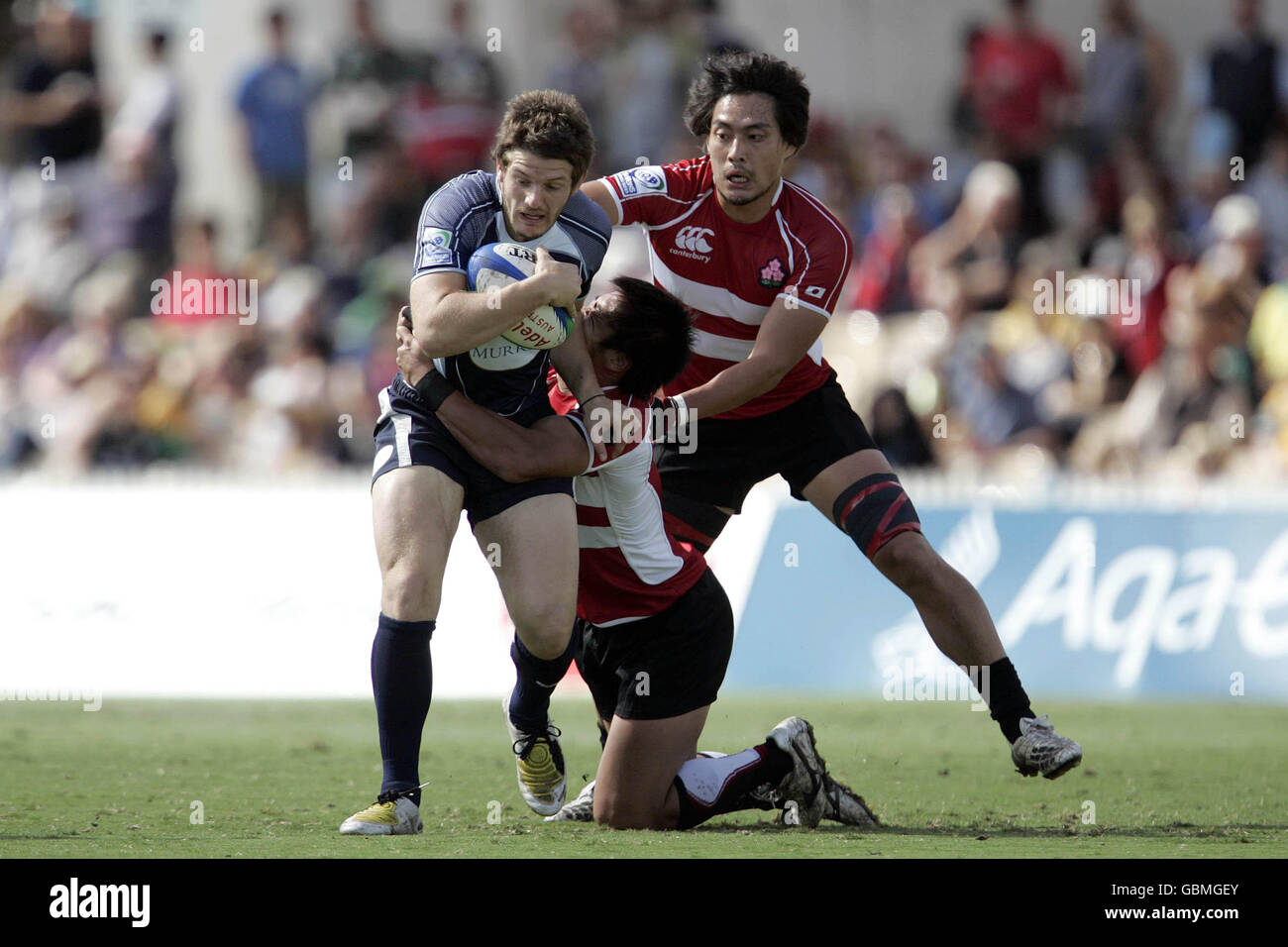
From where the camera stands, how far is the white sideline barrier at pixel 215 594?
35.0ft

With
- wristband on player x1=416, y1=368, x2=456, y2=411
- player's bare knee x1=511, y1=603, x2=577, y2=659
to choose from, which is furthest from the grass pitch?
wristband on player x1=416, y1=368, x2=456, y2=411

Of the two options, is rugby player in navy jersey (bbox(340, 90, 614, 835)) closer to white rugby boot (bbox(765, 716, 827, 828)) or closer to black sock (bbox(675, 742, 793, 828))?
black sock (bbox(675, 742, 793, 828))

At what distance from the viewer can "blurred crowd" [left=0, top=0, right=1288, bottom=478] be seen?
12070mm

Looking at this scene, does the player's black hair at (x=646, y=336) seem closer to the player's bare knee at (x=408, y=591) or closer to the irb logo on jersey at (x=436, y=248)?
the irb logo on jersey at (x=436, y=248)

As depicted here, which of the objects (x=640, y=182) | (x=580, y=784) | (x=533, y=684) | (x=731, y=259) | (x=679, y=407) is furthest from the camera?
(x=580, y=784)

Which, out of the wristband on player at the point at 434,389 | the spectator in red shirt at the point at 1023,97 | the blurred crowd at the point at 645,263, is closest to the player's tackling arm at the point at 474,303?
the wristband on player at the point at 434,389

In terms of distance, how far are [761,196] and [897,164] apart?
773 cm

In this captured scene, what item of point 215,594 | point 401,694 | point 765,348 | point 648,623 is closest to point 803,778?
point 648,623

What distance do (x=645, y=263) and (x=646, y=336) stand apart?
7404 millimetres

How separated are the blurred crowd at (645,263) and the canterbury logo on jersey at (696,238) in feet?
16.2

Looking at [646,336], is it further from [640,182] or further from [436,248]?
[640,182]

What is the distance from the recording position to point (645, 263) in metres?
13.4

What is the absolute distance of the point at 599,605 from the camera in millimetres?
6227

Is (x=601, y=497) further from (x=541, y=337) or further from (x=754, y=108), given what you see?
(x=754, y=108)
